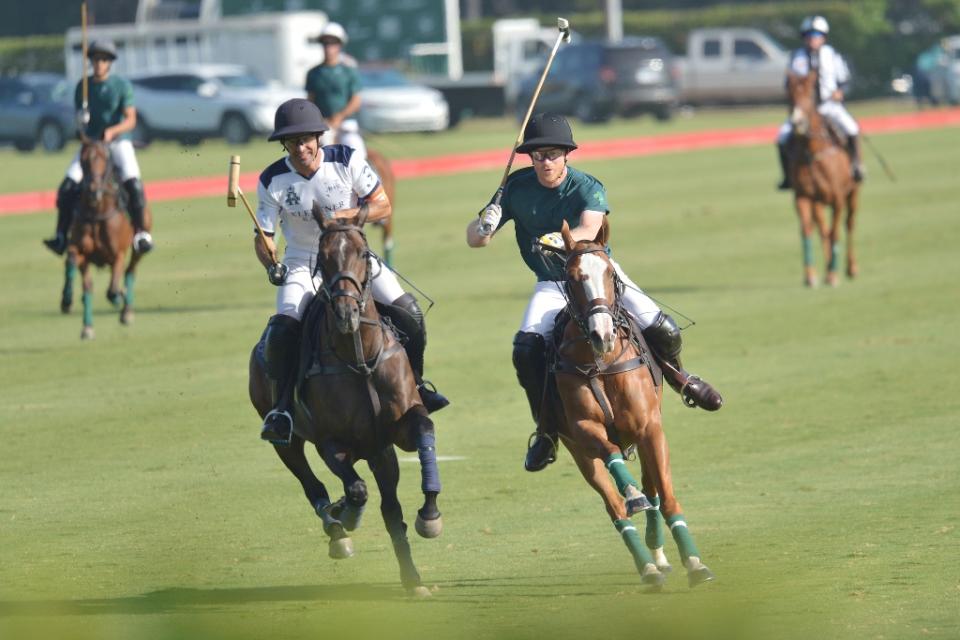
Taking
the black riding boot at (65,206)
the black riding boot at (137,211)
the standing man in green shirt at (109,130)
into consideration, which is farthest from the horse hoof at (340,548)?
the black riding boot at (65,206)

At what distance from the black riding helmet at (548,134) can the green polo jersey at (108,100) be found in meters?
10.0

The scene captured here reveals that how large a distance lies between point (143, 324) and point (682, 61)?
3978cm

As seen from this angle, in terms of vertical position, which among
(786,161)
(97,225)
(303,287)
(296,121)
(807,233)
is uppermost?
(296,121)

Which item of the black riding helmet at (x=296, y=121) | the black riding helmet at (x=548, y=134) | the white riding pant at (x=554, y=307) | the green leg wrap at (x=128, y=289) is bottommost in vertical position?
the green leg wrap at (x=128, y=289)

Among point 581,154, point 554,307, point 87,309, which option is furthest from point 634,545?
point 581,154

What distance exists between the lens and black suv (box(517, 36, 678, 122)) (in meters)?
49.9

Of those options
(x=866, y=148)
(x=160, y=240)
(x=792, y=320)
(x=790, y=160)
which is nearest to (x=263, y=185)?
(x=792, y=320)

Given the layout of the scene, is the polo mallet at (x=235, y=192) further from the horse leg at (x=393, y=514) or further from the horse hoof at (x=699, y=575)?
the horse hoof at (x=699, y=575)

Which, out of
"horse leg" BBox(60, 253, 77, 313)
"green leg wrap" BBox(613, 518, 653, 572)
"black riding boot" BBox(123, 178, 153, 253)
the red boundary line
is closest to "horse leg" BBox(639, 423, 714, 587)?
"green leg wrap" BBox(613, 518, 653, 572)

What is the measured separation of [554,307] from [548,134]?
0.84m

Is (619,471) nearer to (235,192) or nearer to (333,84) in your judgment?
(235,192)

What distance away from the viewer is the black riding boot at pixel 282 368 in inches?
333

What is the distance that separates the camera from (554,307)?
865 centimetres

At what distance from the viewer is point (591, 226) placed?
27.1 ft
